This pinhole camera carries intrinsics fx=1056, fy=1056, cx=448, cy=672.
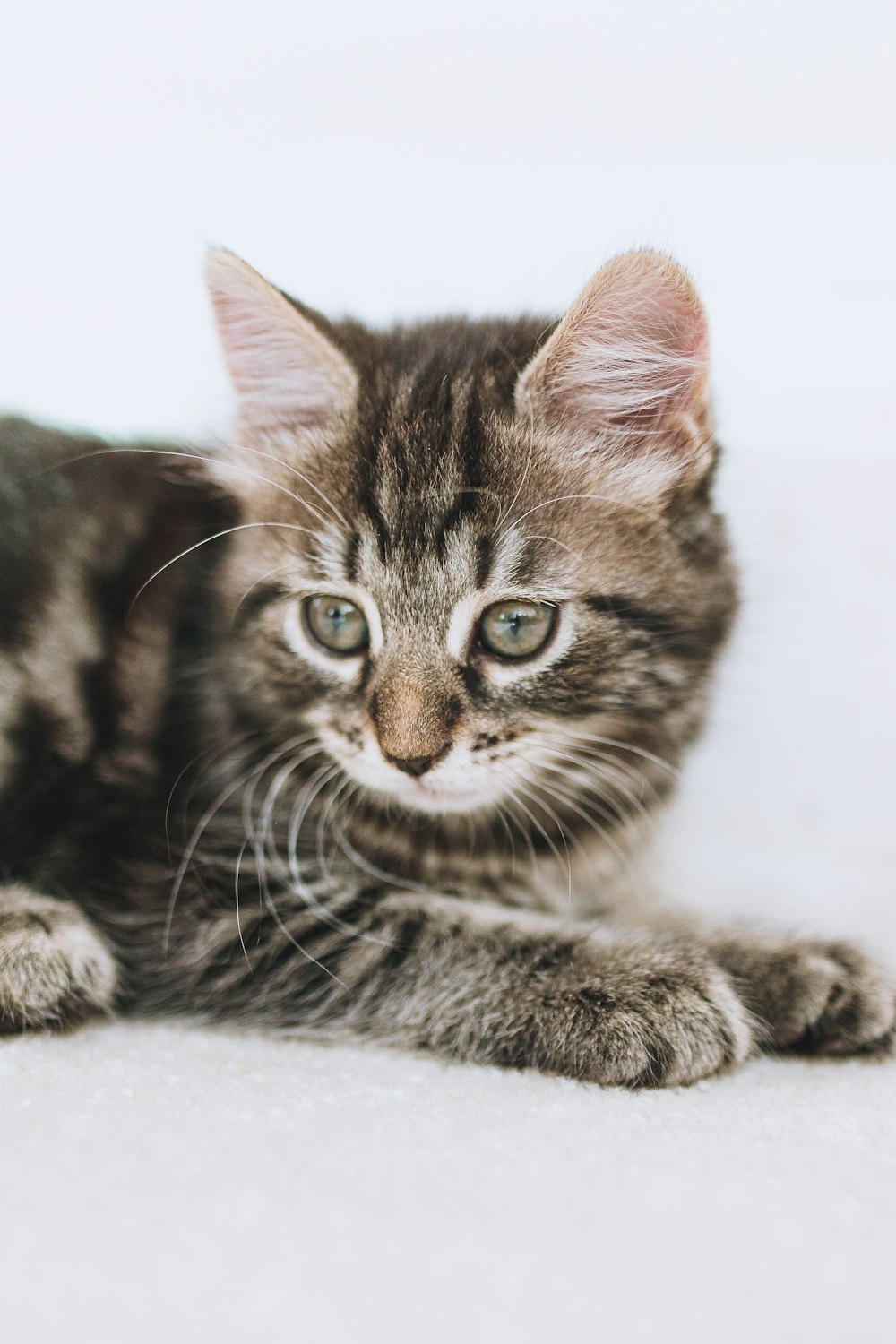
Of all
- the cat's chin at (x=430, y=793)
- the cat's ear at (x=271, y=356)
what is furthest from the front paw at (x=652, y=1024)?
the cat's ear at (x=271, y=356)

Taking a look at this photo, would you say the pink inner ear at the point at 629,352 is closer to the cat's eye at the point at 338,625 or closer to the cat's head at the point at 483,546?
the cat's head at the point at 483,546

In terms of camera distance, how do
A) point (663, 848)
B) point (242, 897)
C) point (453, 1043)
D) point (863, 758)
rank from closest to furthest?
point (453, 1043)
point (242, 897)
point (663, 848)
point (863, 758)

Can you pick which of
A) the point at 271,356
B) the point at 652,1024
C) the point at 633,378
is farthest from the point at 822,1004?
the point at 271,356

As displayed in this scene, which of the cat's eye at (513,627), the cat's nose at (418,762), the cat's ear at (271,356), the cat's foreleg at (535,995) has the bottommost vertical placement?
the cat's foreleg at (535,995)

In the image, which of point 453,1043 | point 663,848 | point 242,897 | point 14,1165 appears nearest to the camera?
point 14,1165

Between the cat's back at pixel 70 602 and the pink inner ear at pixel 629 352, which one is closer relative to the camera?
the pink inner ear at pixel 629 352

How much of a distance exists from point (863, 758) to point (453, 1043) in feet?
3.11

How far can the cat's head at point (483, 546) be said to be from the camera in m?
1.02

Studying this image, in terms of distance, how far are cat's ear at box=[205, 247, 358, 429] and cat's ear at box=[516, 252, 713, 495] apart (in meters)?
0.21

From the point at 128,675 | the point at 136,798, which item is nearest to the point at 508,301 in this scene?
the point at 128,675

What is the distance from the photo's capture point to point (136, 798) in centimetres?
118

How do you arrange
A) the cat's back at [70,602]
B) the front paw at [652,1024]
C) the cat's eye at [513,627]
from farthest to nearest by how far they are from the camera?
1. the cat's back at [70,602]
2. the cat's eye at [513,627]
3. the front paw at [652,1024]

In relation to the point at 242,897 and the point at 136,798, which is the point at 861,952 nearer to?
the point at 242,897

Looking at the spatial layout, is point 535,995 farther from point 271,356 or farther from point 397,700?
point 271,356
